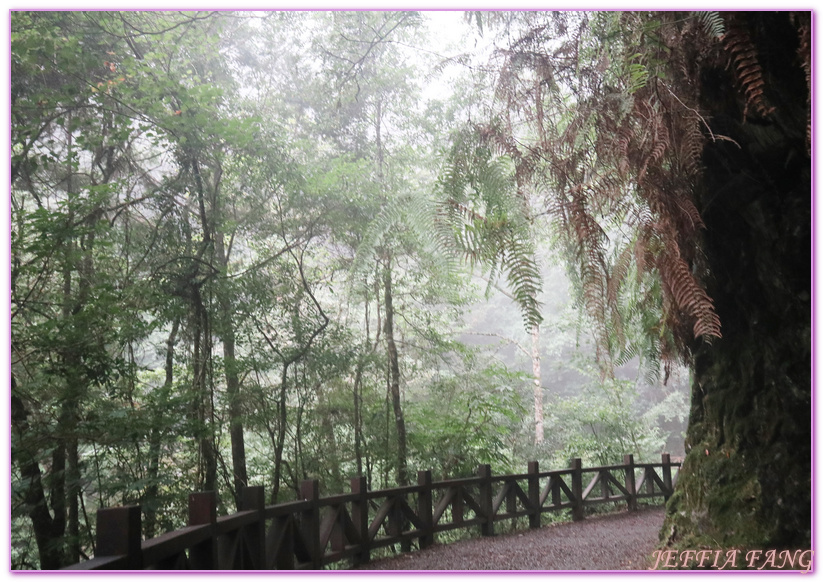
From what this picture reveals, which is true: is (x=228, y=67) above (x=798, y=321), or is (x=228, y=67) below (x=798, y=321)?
above

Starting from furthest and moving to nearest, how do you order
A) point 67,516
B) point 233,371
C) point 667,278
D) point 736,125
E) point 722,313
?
point 233,371, point 67,516, point 722,313, point 736,125, point 667,278

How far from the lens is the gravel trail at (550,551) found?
10.8 feet

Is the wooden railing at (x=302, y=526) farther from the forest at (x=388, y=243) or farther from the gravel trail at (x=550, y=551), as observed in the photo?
the forest at (x=388, y=243)

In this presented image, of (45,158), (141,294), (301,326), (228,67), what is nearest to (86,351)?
(141,294)

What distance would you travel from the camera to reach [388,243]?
19.7 ft

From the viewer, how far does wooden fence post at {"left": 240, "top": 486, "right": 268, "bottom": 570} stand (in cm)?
269

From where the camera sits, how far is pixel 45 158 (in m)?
4.33

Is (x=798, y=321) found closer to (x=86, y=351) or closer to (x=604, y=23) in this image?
(x=604, y=23)

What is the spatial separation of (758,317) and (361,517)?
264 centimetres

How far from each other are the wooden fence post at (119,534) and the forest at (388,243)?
965 mm

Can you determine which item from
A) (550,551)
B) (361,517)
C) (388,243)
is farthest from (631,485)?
(361,517)

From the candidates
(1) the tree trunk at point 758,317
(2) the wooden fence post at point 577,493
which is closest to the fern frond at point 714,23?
(1) the tree trunk at point 758,317

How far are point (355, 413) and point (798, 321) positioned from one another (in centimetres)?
500

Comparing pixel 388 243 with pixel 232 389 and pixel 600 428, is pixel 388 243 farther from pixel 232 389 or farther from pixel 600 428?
pixel 600 428
